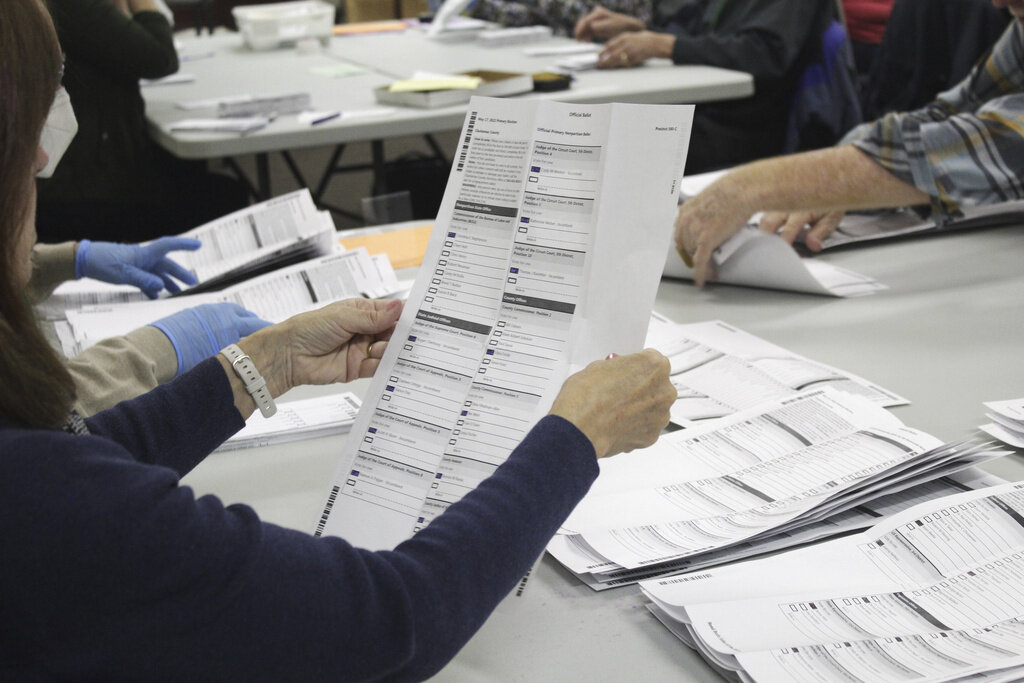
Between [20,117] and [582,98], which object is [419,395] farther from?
[582,98]

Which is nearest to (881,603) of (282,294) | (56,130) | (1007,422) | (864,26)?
(1007,422)

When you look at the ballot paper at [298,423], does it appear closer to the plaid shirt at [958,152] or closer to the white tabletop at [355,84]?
the plaid shirt at [958,152]

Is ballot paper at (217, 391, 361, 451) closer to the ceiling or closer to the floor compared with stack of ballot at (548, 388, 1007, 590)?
closer to the floor

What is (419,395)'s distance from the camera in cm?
93

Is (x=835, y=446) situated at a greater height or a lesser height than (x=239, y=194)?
greater

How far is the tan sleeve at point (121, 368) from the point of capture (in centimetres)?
115

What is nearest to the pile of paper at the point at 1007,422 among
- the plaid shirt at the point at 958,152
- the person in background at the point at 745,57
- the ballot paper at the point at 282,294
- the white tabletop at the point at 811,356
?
the white tabletop at the point at 811,356

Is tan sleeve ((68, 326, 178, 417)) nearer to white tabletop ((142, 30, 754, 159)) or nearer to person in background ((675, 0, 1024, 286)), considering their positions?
person in background ((675, 0, 1024, 286))

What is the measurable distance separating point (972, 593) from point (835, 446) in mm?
249

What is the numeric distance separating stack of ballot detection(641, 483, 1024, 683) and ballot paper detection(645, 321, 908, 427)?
290 mm

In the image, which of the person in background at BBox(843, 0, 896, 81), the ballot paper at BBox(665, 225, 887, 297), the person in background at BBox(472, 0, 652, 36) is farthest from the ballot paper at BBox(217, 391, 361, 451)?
the person in background at BBox(472, 0, 652, 36)

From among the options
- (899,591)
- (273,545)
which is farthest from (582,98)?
(273,545)

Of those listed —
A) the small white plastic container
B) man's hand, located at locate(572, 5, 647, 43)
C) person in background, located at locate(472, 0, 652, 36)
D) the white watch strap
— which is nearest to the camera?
the white watch strap

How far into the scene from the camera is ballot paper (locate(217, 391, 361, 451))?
46.5 inches
